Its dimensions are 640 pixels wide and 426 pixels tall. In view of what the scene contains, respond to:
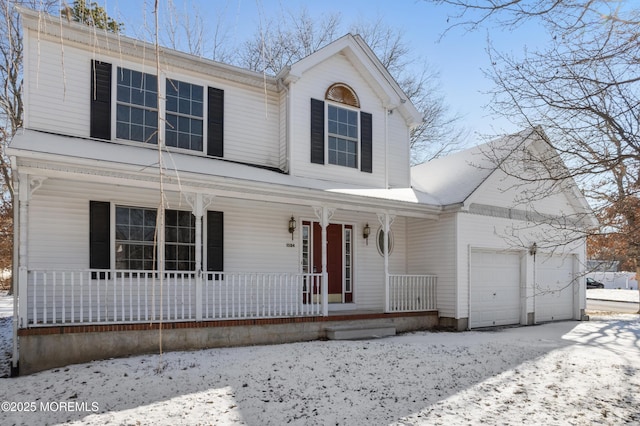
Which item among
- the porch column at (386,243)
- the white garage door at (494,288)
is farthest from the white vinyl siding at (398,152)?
the white garage door at (494,288)

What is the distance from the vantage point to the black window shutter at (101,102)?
27.6 ft

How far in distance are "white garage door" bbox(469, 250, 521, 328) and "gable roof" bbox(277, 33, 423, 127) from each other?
14.4 ft

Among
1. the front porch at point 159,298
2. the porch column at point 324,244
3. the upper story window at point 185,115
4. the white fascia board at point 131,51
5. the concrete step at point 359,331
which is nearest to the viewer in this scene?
the front porch at point 159,298

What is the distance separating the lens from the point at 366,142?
11281 millimetres

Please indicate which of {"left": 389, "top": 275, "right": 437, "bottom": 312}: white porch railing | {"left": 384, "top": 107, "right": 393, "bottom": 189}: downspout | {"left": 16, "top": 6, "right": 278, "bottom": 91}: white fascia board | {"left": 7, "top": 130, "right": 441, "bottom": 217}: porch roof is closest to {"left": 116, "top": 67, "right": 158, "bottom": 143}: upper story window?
{"left": 7, "top": 130, "right": 441, "bottom": 217}: porch roof

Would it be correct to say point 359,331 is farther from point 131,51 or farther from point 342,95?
point 131,51

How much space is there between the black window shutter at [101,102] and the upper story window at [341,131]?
4.35 m

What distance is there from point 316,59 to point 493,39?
5081 millimetres

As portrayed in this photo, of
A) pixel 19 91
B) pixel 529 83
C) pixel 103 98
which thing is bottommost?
pixel 529 83

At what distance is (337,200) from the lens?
9352 millimetres

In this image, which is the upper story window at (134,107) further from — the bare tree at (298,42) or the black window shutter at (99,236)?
the bare tree at (298,42)

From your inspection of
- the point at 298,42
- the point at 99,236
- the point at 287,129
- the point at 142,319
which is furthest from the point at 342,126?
the point at 298,42

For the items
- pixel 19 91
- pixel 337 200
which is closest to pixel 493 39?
pixel 337 200

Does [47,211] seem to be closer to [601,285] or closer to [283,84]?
[283,84]
